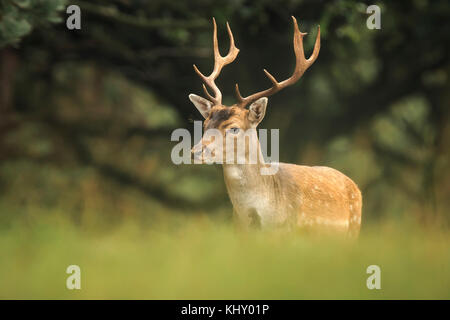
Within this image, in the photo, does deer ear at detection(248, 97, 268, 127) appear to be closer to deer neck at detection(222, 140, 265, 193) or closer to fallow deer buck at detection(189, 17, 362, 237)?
fallow deer buck at detection(189, 17, 362, 237)

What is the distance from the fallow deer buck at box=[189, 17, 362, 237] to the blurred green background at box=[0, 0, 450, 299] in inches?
10.0

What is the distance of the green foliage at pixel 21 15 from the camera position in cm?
552

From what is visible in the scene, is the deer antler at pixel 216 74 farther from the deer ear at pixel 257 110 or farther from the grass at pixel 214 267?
the grass at pixel 214 267

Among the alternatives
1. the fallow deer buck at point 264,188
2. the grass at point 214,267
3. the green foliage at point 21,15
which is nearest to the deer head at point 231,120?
the fallow deer buck at point 264,188

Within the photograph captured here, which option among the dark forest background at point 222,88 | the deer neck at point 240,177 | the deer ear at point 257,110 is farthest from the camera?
the dark forest background at point 222,88

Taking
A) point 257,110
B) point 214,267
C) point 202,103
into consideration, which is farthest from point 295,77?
point 214,267

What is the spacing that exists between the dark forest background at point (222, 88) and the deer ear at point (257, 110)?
232cm

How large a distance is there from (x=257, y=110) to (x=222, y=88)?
4.03 metres

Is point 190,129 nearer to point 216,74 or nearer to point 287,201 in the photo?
point 216,74

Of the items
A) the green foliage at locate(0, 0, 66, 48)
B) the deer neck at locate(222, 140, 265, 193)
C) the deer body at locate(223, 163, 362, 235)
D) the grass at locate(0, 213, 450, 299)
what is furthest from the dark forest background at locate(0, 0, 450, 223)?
the grass at locate(0, 213, 450, 299)

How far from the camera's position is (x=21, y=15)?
568cm

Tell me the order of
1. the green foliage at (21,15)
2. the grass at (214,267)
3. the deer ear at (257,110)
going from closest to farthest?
the grass at (214,267)
the deer ear at (257,110)
the green foliage at (21,15)

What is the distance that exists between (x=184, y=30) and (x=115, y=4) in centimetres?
104

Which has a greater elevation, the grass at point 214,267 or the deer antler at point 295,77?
the deer antler at point 295,77
